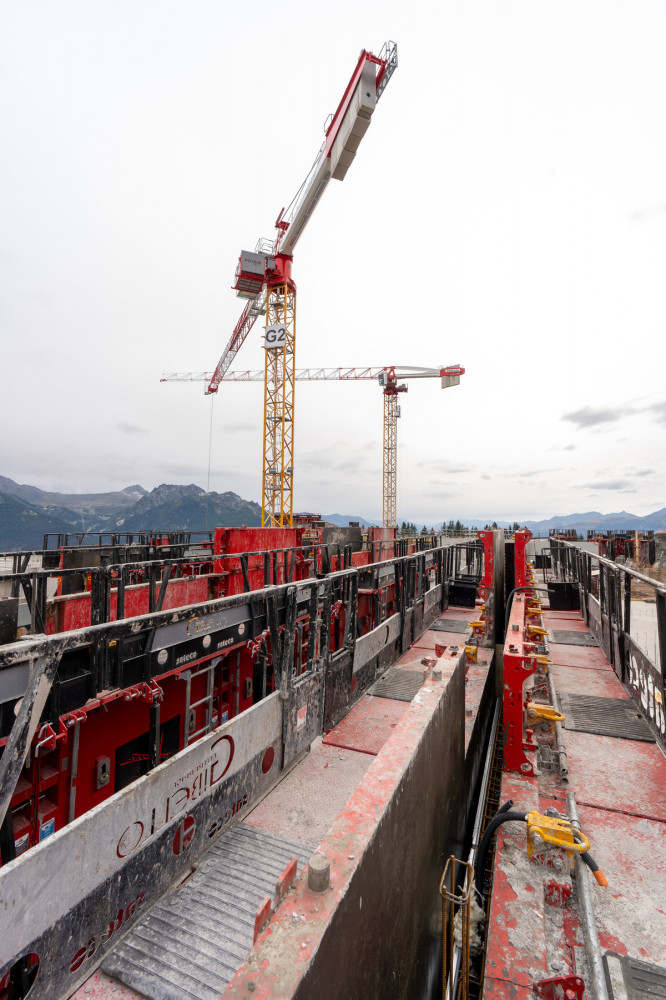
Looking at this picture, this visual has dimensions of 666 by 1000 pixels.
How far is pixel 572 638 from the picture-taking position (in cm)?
896

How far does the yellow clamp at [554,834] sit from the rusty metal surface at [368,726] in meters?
1.41

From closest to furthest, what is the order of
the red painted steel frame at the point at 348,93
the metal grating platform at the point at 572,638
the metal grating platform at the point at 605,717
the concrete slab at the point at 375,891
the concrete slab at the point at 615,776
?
the concrete slab at the point at 375,891 → the concrete slab at the point at 615,776 → the metal grating platform at the point at 605,717 → the metal grating platform at the point at 572,638 → the red painted steel frame at the point at 348,93

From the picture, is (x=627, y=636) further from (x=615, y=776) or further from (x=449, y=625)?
(x=449, y=625)

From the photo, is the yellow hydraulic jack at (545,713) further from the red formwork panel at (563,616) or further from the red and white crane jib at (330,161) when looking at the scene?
the red and white crane jib at (330,161)

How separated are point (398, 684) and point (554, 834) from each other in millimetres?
3363

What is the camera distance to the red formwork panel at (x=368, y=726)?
4.80 m

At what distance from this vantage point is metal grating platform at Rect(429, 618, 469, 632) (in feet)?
33.9

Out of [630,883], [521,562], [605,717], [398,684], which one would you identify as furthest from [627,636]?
[521,562]

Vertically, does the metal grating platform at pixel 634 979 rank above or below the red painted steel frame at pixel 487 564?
below

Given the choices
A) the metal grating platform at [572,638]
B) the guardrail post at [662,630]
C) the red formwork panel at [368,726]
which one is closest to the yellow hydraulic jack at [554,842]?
the red formwork panel at [368,726]

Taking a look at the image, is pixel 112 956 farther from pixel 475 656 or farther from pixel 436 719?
pixel 475 656

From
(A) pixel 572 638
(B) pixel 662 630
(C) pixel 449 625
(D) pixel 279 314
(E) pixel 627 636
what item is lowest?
(C) pixel 449 625

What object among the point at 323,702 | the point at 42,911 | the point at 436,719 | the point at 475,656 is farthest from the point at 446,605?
the point at 42,911

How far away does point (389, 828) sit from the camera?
7.51ft
